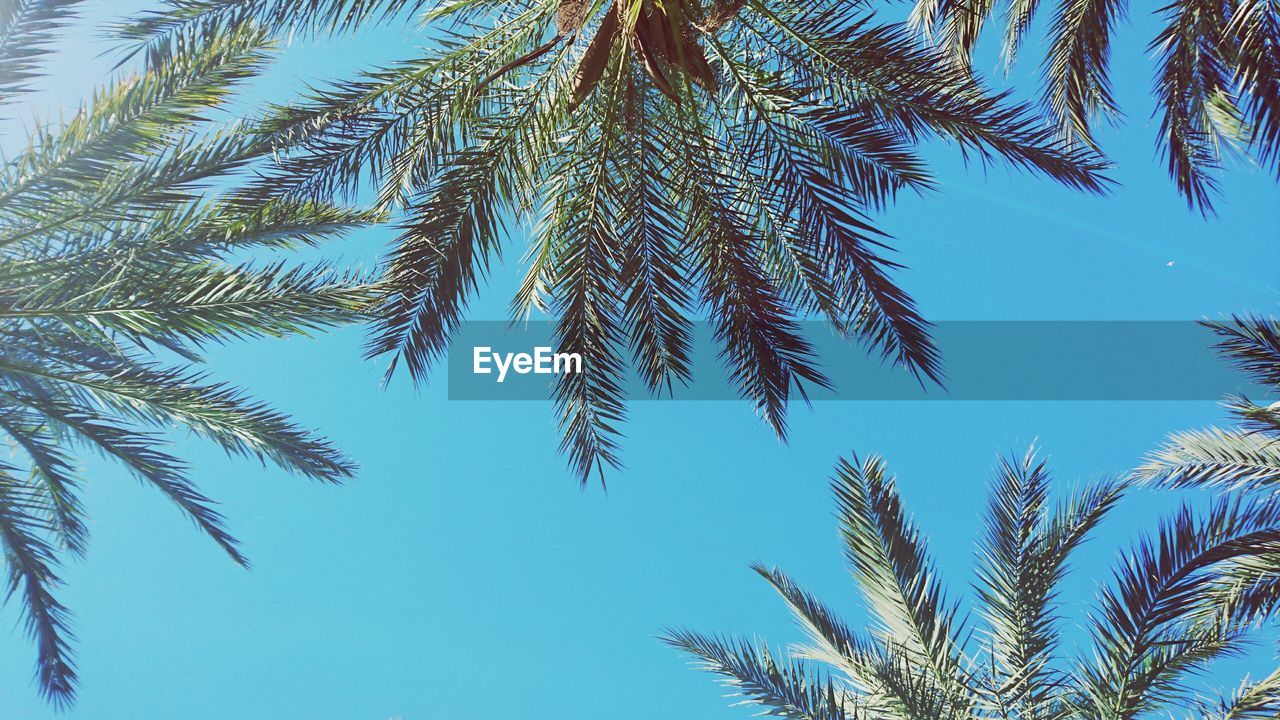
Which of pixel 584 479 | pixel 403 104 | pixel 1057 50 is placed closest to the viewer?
pixel 403 104

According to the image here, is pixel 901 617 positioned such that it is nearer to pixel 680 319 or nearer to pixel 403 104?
pixel 680 319

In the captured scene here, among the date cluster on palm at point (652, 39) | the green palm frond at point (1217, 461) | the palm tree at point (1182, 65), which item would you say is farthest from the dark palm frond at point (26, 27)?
the green palm frond at point (1217, 461)

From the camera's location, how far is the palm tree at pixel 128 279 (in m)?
5.25

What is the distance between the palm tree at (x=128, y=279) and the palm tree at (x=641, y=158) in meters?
0.55

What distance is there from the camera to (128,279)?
17.3ft

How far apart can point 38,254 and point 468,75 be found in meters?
2.75

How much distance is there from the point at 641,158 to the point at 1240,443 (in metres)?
5.19

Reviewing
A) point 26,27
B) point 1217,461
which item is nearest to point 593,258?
→ point 26,27

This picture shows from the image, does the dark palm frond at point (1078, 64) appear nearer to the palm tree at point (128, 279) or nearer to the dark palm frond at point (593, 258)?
the dark palm frond at point (593, 258)

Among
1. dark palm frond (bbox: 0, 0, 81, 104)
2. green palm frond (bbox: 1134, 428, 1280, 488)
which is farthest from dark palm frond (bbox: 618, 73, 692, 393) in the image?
green palm frond (bbox: 1134, 428, 1280, 488)

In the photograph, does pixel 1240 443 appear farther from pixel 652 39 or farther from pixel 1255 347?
pixel 652 39

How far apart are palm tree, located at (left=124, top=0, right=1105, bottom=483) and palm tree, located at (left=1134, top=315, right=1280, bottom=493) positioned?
6.10 ft

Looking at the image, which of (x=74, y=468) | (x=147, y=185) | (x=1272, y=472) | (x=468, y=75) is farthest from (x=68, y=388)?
(x=1272, y=472)

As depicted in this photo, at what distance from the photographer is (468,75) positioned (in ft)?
17.3
